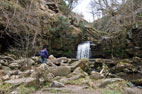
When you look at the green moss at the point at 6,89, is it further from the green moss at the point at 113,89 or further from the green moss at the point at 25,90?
the green moss at the point at 113,89

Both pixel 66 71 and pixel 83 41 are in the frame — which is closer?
pixel 66 71

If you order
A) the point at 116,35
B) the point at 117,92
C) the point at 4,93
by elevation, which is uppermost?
the point at 116,35

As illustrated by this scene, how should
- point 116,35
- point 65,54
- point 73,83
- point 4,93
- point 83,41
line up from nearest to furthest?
point 4,93 → point 73,83 → point 116,35 → point 65,54 → point 83,41

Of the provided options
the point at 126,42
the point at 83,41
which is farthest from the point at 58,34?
the point at 126,42

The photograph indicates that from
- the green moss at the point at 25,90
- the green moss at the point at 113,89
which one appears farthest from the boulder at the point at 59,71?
the green moss at the point at 113,89

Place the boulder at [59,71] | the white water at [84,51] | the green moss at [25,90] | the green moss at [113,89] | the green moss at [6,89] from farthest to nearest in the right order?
the white water at [84,51] → the boulder at [59,71] → the green moss at [113,89] → the green moss at [25,90] → the green moss at [6,89]

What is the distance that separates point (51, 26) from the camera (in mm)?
12883

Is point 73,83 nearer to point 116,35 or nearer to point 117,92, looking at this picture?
point 117,92

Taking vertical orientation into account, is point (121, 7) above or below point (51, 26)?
above

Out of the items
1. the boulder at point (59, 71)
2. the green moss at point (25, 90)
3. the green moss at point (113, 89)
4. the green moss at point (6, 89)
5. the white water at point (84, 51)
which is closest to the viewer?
the green moss at point (6, 89)

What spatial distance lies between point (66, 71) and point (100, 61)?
5.27 m

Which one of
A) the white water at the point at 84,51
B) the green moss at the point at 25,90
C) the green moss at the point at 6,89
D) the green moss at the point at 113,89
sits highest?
the white water at the point at 84,51

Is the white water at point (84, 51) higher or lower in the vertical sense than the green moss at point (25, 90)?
higher

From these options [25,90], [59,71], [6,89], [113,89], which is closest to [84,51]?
[59,71]
